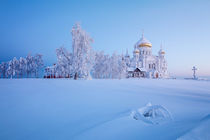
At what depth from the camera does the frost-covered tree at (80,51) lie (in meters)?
25.3

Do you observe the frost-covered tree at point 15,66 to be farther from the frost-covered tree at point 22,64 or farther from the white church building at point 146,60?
the white church building at point 146,60

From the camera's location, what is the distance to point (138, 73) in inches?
2435

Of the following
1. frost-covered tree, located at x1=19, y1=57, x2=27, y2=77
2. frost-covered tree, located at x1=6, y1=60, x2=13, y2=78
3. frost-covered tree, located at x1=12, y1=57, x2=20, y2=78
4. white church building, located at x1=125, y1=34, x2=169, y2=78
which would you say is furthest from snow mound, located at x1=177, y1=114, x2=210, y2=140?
white church building, located at x1=125, y1=34, x2=169, y2=78

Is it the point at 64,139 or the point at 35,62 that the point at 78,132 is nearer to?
the point at 64,139

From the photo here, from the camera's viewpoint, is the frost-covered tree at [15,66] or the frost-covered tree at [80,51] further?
the frost-covered tree at [15,66]

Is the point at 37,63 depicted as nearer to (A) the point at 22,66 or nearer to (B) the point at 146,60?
(A) the point at 22,66

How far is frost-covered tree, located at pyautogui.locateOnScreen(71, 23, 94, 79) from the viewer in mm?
→ 25297

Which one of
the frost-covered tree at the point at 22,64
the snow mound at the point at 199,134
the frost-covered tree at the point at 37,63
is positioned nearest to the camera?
the snow mound at the point at 199,134

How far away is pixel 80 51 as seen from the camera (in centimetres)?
2581

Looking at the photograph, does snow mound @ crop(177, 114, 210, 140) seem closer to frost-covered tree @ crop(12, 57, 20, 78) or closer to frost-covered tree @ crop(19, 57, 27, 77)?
frost-covered tree @ crop(19, 57, 27, 77)

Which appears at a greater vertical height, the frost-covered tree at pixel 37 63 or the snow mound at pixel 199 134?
the frost-covered tree at pixel 37 63

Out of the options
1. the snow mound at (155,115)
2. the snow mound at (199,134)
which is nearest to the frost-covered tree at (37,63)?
the snow mound at (155,115)

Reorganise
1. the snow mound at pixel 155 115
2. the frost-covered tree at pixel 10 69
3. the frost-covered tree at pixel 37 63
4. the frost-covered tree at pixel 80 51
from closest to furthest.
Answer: the snow mound at pixel 155 115
the frost-covered tree at pixel 80 51
the frost-covered tree at pixel 10 69
the frost-covered tree at pixel 37 63

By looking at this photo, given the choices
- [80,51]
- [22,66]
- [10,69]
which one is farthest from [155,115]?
[10,69]
